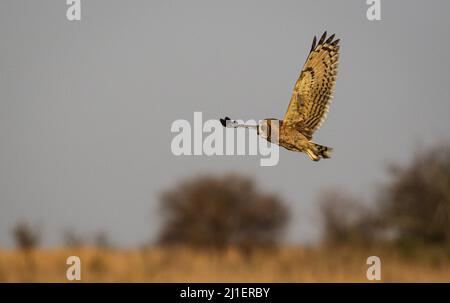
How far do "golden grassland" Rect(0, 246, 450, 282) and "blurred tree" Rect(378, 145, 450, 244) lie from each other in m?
1.02

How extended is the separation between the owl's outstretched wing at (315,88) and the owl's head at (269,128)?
27 centimetres

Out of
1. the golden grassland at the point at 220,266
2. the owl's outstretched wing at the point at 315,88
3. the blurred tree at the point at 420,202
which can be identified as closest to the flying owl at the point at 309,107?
the owl's outstretched wing at the point at 315,88

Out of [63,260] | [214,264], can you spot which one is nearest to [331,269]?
[214,264]

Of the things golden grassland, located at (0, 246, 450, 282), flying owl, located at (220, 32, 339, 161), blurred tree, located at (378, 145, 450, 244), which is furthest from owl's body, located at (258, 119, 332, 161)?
blurred tree, located at (378, 145, 450, 244)

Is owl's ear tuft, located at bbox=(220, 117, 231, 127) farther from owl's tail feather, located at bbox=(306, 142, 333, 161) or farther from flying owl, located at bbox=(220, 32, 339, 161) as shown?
owl's tail feather, located at bbox=(306, 142, 333, 161)

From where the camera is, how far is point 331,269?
17531 millimetres

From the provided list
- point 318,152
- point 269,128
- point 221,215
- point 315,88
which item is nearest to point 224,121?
point 269,128

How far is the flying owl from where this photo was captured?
3969 mm

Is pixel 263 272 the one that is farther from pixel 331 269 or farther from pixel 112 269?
pixel 112 269

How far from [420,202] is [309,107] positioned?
735 inches

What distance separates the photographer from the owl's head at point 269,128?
12.9 feet

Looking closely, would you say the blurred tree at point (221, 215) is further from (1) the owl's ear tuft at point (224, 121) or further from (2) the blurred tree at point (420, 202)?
(1) the owl's ear tuft at point (224, 121)

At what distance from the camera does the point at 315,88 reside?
17.1ft

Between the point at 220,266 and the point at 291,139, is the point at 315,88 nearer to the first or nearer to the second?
the point at 291,139
